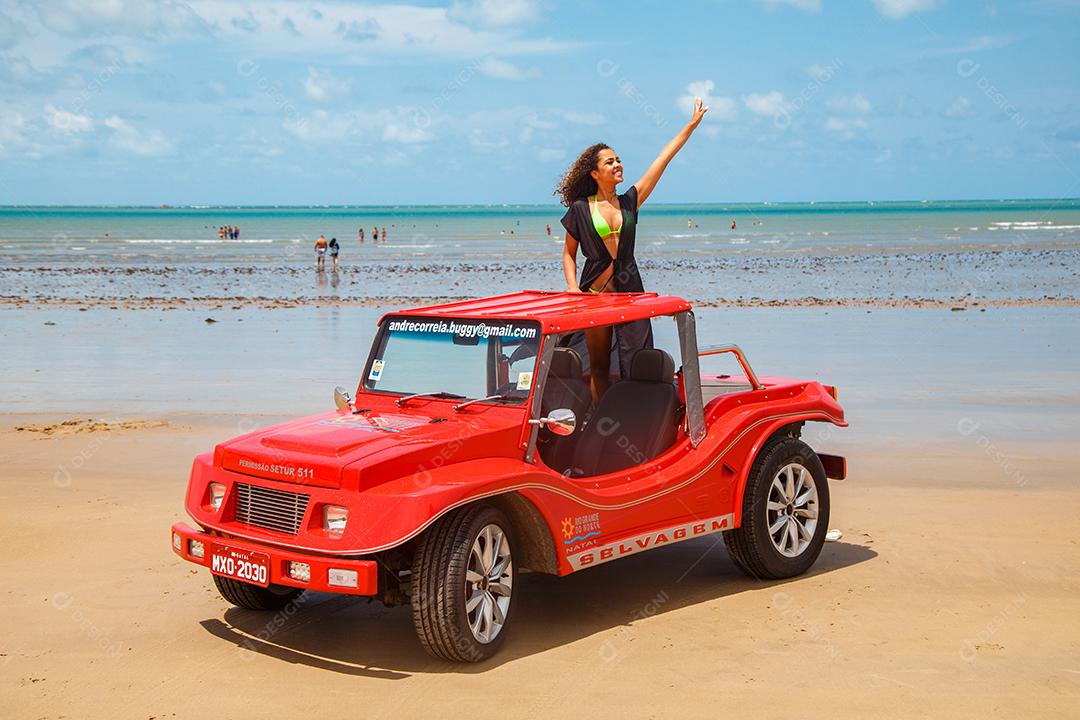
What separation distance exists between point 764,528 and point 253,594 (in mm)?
2909

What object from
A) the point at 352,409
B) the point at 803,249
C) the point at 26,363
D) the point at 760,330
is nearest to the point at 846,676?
the point at 352,409

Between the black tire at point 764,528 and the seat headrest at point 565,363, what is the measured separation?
1223 millimetres

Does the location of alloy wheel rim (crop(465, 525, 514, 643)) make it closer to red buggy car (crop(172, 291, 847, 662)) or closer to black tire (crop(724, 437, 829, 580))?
red buggy car (crop(172, 291, 847, 662))

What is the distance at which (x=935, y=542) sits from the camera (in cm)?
832

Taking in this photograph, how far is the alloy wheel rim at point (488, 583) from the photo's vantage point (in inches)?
234

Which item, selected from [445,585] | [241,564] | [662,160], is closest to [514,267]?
[662,160]

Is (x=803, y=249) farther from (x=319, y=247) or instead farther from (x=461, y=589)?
(x=461, y=589)

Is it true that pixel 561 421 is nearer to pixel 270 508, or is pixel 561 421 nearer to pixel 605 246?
pixel 270 508

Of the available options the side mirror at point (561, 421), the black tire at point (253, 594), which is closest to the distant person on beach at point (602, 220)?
the side mirror at point (561, 421)

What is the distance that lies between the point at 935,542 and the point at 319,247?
35.5 metres

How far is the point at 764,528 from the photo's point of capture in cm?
746

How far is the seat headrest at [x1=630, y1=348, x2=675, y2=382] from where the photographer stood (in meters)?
7.39

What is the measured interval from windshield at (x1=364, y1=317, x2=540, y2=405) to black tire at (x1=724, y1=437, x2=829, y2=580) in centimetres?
171

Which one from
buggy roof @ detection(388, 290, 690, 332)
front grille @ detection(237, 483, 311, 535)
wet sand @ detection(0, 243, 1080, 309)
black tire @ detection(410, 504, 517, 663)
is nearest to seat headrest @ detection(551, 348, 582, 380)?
buggy roof @ detection(388, 290, 690, 332)
